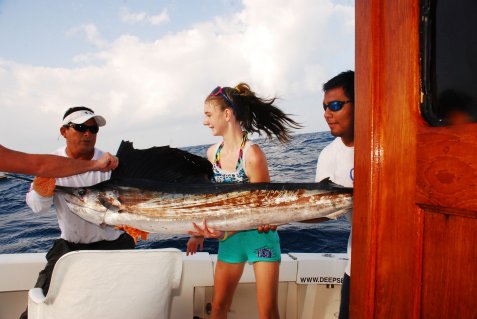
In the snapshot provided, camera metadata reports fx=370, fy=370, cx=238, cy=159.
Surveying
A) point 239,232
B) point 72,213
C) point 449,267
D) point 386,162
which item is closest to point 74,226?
point 72,213

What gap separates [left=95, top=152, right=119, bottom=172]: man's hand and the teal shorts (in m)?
0.81

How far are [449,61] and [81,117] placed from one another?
2342 mm

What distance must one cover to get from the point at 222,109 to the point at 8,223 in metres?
8.14

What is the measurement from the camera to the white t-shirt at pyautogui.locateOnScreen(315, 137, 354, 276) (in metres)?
1.81

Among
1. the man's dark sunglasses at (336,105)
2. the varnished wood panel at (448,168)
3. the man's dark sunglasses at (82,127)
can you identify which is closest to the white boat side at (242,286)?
the man's dark sunglasses at (82,127)

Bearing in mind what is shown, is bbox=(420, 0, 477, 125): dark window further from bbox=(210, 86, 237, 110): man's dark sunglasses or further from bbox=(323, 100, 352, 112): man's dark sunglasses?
bbox=(210, 86, 237, 110): man's dark sunglasses

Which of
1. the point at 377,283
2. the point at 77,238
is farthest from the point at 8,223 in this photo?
the point at 377,283

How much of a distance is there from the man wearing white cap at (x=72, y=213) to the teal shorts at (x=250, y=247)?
85 centimetres

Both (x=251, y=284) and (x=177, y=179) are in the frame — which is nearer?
(x=177, y=179)

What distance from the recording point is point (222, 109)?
88.9 inches

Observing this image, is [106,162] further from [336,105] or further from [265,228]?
[336,105]

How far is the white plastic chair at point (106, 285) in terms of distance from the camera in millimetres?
1473

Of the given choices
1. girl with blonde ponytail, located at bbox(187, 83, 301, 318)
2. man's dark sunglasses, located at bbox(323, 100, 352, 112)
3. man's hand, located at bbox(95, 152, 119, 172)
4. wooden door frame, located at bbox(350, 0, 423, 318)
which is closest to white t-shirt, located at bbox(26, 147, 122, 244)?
man's hand, located at bbox(95, 152, 119, 172)

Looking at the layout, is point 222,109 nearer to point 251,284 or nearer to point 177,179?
point 177,179
